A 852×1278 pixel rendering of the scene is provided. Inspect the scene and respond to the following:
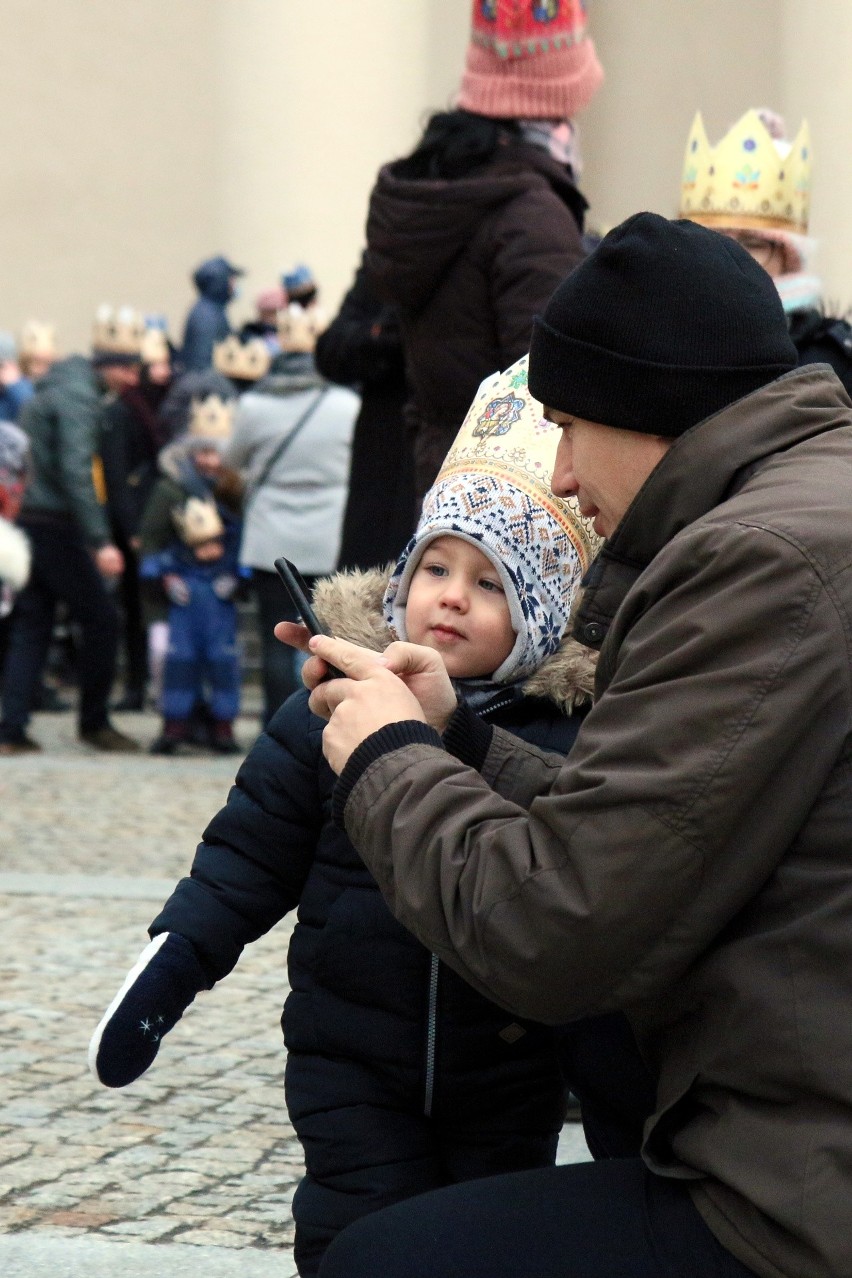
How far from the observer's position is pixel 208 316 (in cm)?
1395

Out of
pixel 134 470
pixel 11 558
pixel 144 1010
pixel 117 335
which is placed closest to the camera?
pixel 144 1010

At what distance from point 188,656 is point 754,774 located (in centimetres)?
838

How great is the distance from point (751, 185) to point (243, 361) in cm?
775

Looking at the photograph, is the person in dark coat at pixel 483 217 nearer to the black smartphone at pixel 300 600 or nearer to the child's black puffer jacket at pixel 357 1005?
the child's black puffer jacket at pixel 357 1005

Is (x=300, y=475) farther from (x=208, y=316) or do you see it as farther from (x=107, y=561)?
(x=208, y=316)

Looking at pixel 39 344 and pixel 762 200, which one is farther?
pixel 39 344

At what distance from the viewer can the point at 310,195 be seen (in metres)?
15.4

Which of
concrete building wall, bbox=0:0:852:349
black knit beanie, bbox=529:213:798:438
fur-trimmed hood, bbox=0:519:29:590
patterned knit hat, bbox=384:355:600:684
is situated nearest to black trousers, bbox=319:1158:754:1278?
black knit beanie, bbox=529:213:798:438

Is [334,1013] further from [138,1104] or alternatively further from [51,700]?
[51,700]

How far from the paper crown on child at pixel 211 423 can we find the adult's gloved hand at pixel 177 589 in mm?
718

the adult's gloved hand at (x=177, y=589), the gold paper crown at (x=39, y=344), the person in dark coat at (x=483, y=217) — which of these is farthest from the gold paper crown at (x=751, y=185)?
the gold paper crown at (x=39, y=344)

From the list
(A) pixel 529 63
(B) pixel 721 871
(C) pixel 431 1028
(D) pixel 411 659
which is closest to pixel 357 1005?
(C) pixel 431 1028

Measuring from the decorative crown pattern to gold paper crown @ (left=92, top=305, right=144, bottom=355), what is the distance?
7.21 meters

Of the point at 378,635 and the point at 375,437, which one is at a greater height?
the point at 378,635
